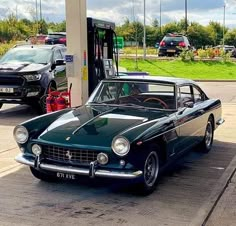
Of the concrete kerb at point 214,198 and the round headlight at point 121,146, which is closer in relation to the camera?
the concrete kerb at point 214,198

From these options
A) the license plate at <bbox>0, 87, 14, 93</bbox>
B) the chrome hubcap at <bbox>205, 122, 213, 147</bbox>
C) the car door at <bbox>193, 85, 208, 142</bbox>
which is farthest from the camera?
the license plate at <bbox>0, 87, 14, 93</bbox>

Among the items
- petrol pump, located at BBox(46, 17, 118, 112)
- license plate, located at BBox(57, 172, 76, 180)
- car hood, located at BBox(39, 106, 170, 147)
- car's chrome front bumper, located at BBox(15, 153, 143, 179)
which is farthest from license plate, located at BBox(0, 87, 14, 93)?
license plate, located at BBox(57, 172, 76, 180)

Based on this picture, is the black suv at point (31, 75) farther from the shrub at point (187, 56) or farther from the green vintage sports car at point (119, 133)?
the shrub at point (187, 56)

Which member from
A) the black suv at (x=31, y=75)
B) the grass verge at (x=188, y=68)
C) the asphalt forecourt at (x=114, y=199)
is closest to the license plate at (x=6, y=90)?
the black suv at (x=31, y=75)

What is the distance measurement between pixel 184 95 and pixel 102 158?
2305mm

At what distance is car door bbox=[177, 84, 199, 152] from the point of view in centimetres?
617

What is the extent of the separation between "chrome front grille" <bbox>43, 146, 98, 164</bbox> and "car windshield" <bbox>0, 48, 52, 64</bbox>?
670cm

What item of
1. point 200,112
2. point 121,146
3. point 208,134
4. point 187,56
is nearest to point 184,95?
point 200,112

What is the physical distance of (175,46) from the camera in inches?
1173

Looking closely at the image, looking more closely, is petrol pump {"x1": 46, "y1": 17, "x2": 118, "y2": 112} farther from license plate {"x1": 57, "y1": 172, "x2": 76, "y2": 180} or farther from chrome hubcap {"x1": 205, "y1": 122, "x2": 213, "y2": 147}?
license plate {"x1": 57, "y1": 172, "x2": 76, "y2": 180}

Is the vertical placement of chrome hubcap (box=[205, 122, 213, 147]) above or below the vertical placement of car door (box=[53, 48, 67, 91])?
below

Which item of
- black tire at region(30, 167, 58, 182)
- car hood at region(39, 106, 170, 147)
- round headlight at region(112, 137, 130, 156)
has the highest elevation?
car hood at region(39, 106, 170, 147)

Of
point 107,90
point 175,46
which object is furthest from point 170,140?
point 175,46

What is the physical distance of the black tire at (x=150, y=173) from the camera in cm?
517
